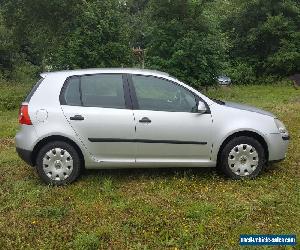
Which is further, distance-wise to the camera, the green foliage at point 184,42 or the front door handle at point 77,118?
the green foliage at point 184,42

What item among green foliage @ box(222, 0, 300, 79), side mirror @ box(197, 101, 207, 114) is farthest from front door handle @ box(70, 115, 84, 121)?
green foliage @ box(222, 0, 300, 79)

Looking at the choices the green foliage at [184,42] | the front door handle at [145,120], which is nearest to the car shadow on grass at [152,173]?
the front door handle at [145,120]

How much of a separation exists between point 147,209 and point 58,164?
61.5 inches

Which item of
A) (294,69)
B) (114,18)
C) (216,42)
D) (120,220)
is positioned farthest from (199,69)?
(120,220)

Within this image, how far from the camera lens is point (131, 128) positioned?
20.3 ft

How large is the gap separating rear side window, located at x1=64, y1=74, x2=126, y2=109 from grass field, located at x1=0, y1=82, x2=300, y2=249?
44.5 inches

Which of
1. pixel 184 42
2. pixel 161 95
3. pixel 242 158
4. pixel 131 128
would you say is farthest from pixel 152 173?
pixel 184 42

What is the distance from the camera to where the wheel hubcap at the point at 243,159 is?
634cm

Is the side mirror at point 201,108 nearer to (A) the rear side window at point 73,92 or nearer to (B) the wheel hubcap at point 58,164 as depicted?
(A) the rear side window at point 73,92

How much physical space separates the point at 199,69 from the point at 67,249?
14.8 metres

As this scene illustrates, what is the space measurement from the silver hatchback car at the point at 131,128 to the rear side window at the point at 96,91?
14 millimetres

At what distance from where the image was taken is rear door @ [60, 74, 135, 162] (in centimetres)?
618

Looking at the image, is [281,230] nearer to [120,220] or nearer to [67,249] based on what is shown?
[120,220]

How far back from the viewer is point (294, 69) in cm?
2548
